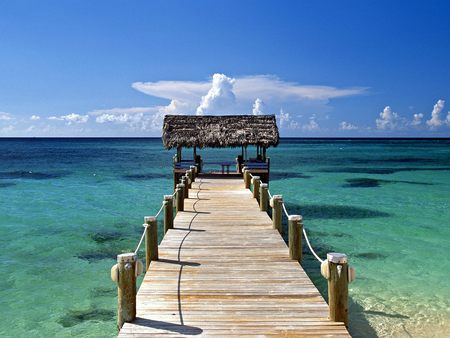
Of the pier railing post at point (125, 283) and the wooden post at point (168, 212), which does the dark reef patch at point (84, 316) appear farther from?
the pier railing post at point (125, 283)

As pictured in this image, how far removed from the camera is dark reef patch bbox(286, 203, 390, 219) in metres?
19.5

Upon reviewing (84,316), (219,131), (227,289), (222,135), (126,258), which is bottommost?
(84,316)

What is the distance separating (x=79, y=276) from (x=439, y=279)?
372 inches

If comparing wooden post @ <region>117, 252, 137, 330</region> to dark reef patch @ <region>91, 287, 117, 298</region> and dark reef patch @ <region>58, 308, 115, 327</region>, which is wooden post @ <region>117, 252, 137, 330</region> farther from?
dark reef patch @ <region>91, 287, 117, 298</region>

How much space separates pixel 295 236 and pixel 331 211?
43.9 ft

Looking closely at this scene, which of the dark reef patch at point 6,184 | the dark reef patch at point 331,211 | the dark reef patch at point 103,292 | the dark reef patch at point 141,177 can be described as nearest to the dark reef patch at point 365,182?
the dark reef patch at point 331,211

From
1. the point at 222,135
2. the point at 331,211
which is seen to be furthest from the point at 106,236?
the point at 331,211

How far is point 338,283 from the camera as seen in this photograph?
5.16 m

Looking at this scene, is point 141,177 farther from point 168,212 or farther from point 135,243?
point 168,212

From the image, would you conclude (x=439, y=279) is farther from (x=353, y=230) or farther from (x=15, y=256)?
(x=15, y=256)

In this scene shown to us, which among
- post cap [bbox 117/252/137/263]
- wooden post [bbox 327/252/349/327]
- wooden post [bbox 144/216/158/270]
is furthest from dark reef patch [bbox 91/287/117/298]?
wooden post [bbox 327/252/349/327]

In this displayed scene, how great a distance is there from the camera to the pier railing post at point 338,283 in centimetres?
514

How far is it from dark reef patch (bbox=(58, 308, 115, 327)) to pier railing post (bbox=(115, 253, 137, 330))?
4111 mm

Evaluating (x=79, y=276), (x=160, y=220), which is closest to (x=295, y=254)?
(x=79, y=276)
